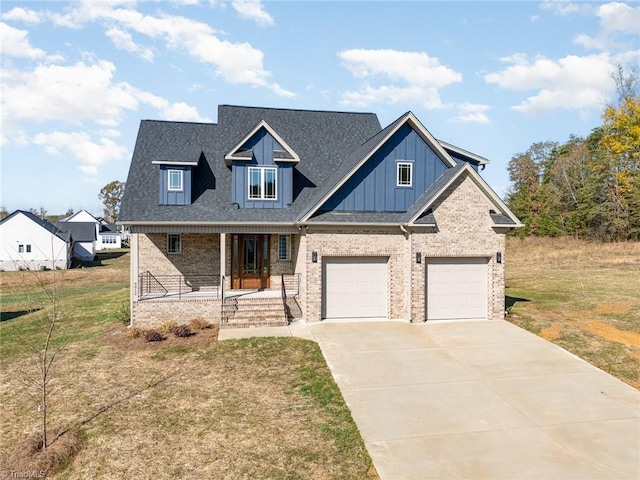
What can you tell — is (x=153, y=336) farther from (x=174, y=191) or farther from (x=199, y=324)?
(x=174, y=191)

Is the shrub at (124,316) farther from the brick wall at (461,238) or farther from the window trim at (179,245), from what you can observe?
the brick wall at (461,238)

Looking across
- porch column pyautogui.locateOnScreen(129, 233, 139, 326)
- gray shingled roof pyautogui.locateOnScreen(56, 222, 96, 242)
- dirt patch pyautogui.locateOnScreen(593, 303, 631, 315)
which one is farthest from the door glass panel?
gray shingled roof pyautogui.locateOnScreen(56, 222, 96, 242)

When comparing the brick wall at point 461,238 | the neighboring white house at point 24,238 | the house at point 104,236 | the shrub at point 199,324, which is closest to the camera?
the shrub at point 199,324

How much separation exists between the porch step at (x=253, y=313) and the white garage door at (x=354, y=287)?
1840 millimetres

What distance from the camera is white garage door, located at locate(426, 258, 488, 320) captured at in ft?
53.3

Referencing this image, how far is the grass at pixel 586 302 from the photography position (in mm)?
12719

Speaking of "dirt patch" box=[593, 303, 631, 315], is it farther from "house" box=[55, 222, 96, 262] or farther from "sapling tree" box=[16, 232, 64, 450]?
"house" box=[55, 222, 96, 262]

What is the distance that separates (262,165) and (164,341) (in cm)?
836

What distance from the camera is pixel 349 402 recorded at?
9461mm

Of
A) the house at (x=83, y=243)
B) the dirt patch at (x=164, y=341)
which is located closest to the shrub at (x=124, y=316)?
the dirt patch at (x=164, y=341)

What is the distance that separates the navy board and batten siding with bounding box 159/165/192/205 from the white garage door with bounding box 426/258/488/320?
35.0 ft

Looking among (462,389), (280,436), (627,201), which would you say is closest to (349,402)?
(280,436)

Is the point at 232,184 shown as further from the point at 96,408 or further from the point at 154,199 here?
the point at 96,408

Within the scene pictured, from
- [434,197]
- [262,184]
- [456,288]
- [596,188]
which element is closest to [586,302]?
[456,288]
